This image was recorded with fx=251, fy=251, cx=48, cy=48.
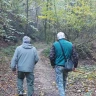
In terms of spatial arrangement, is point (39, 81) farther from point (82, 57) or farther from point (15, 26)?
point (15, 26)

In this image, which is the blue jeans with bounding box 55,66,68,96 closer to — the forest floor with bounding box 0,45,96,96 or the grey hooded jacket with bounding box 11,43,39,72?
the grey hooded jacket with bounding box 11,43,39,72

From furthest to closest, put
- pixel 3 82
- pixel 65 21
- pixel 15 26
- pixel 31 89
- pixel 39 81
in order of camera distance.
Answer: pixel 15 26 < pixel 65 21 < pixel 39 81 < pixel 3 82 < pixel 31 89

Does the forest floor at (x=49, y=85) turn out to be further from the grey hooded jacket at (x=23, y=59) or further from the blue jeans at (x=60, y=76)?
the grey hooded jacket at (x=23, y=59)

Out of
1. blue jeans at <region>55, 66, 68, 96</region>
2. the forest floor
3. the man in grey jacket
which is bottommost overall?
the forest floor

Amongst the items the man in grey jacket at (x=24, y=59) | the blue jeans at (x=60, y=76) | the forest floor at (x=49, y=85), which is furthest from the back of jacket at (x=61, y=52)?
the forest floor at (x=49, y=85)

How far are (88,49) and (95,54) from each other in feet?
4.27

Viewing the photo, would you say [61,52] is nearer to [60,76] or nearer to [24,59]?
[60,76]

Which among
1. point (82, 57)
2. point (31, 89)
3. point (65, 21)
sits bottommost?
point (82, 57)

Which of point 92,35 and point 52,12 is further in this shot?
point 52,12

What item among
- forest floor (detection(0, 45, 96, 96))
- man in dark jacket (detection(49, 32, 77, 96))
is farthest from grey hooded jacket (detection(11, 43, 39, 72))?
forest floor (detection(0, 45, 96, 96))

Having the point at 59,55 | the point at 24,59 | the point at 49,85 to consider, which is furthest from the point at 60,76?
the point at 49,85

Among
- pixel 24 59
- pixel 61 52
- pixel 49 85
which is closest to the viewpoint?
pixel 61 52

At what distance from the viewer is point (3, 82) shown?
37.3 ft

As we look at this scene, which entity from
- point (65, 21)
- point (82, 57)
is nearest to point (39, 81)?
point (82, 57)
